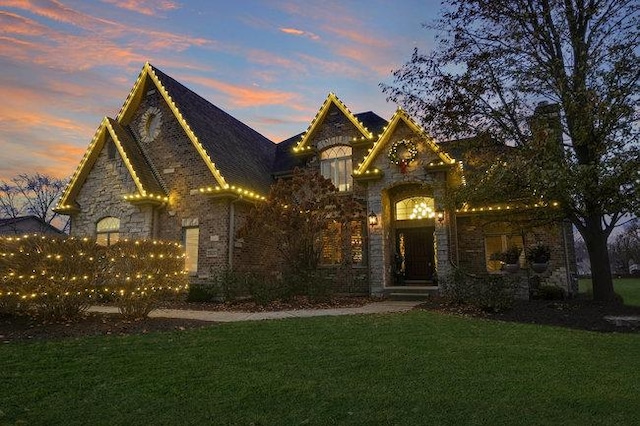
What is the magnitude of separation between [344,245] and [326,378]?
38.1 feet

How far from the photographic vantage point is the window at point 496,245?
15.3 metres

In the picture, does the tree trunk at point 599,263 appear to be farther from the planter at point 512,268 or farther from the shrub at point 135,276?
the shrub at point 135,276

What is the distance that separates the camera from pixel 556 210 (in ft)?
35.0

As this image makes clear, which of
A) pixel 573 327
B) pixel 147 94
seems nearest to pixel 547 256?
pixel 573 327

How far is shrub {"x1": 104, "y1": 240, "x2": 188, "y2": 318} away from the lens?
8.73 meters

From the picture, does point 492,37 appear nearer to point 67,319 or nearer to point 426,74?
point 426,74

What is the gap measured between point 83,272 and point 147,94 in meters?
10.9

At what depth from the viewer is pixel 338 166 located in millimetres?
16938

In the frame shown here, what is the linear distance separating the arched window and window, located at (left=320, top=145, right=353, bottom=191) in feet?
7.81

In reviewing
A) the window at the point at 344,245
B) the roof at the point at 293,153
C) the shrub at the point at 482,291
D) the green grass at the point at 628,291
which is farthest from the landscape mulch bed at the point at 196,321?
the roof at the point at 293,153

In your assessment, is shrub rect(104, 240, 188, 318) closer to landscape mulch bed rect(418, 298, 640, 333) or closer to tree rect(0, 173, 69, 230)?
landscape mulch bed rect(418, 298, 640, 333)

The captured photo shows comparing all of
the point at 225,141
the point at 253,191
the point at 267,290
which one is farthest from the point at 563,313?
the point at 225,141

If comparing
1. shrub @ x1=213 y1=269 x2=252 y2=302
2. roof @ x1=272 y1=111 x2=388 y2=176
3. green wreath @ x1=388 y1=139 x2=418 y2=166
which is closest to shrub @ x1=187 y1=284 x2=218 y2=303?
shrub @ x1=213 y1=269 x2=252 y2=302

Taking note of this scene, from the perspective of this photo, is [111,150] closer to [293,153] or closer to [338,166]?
[293,153]
